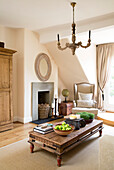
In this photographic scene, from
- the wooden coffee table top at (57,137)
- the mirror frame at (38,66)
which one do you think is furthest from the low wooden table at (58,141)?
the mirror frame at (38,66)

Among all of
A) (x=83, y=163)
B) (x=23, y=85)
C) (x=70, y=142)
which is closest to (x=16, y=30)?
(x=23, y=85)

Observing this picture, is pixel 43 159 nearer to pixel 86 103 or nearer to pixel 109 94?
pixel 86 103

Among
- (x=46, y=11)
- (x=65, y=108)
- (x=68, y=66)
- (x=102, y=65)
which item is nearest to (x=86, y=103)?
(x=65, y=108)

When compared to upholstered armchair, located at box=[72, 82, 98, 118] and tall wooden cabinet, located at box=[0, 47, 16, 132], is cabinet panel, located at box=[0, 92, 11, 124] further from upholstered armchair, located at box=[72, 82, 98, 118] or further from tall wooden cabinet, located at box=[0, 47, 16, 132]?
upholstered armchair, located at box=[72, 82, 98, 118]

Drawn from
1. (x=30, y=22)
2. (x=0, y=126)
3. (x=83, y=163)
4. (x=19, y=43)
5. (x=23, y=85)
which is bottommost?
(x=83, y=163)

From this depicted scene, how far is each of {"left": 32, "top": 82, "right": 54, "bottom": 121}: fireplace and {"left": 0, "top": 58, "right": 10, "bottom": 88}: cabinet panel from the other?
1.06 m

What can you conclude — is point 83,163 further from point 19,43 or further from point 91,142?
point 19,43

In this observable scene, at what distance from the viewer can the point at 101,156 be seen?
1.44 metres

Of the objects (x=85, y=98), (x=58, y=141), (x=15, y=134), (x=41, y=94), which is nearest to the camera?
(x=58, y=141)

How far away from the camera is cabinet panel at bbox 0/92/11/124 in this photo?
359 centimetres

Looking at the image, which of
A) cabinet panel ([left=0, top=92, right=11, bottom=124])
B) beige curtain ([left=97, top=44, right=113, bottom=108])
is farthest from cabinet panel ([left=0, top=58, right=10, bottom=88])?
beige curtain ([left=97, top=44, right=113, bottom=108])

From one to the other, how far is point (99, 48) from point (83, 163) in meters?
4.63

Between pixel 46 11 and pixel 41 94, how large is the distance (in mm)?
3007

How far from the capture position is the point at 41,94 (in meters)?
5.49
